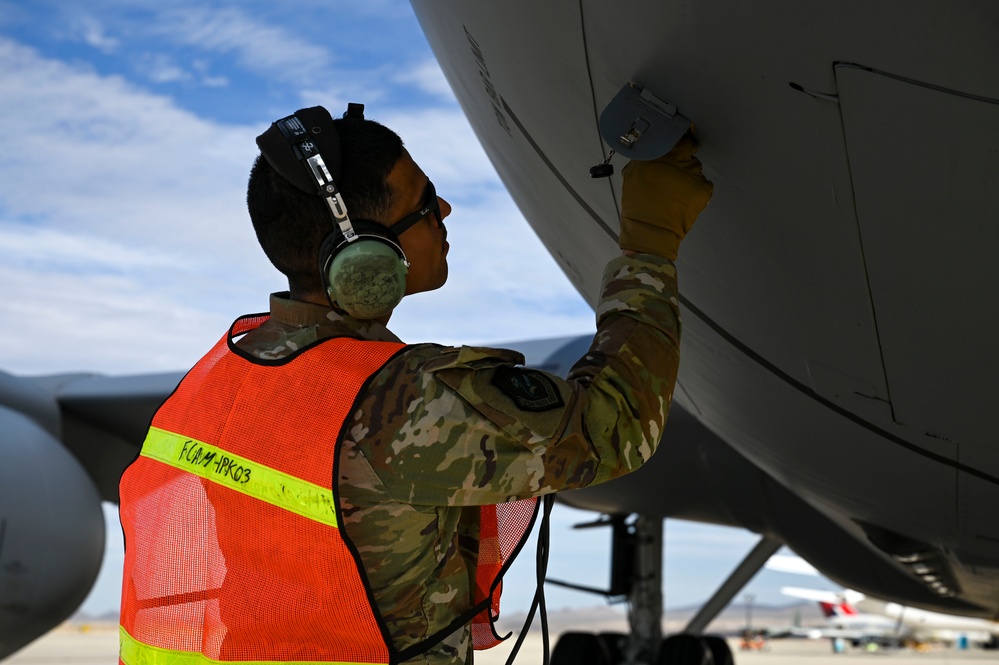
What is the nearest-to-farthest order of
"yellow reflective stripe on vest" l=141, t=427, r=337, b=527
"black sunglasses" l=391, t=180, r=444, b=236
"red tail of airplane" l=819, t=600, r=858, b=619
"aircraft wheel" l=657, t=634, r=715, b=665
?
"yellow reflective stripe on vest" l=141, t=427, r=337, b=527
"black sunglasses" l=391, t=180, r=444, b=236
"aircraft wheel" l=657, t=634, r=715, b=665
"red tail of airplane" l=819, t=600, r=858, b=619

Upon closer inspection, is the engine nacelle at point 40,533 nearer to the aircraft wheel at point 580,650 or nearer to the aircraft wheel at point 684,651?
the aircraft wheel at point 580,650

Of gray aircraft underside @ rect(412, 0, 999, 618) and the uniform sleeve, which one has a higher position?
gray aircraft underside @ rect(412, 0, 999, 618)

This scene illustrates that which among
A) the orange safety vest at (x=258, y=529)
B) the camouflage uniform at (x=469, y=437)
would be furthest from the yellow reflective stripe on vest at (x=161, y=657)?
the camouflage uniform at (x=469, y=437)

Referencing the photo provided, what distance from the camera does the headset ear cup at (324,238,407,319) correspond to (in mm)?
1570

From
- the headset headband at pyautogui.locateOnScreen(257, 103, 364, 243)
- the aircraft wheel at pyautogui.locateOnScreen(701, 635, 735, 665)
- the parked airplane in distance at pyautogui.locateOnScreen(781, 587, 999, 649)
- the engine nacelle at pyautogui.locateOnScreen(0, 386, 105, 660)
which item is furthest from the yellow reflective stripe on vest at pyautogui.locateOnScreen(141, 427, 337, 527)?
the parked airplane in distance at pyautogui.locateOnScreen(781, 587, 999, 649)

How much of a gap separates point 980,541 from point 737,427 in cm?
65

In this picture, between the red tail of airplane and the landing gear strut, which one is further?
the red tail of airplane

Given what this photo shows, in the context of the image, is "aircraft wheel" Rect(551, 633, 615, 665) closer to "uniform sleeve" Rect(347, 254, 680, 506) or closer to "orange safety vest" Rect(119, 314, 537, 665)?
"orange safety vest" Rect(119, 314, 537, 665)

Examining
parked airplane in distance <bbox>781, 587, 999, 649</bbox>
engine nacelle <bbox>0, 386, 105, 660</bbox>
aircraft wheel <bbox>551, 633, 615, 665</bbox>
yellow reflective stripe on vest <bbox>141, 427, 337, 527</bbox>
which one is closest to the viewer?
yellow reflective stripe on vest <bbox>141, 427, 337, 527</bbox>

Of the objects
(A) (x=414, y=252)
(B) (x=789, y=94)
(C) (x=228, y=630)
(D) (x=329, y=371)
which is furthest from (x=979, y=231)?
(C) (x=228, y=630)

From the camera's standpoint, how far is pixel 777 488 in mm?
5164

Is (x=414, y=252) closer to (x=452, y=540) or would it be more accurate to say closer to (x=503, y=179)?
(x=452, y=540)

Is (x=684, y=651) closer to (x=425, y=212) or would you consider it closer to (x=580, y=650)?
(x=580, y=650)

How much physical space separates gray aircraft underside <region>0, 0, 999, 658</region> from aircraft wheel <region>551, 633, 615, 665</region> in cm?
400
